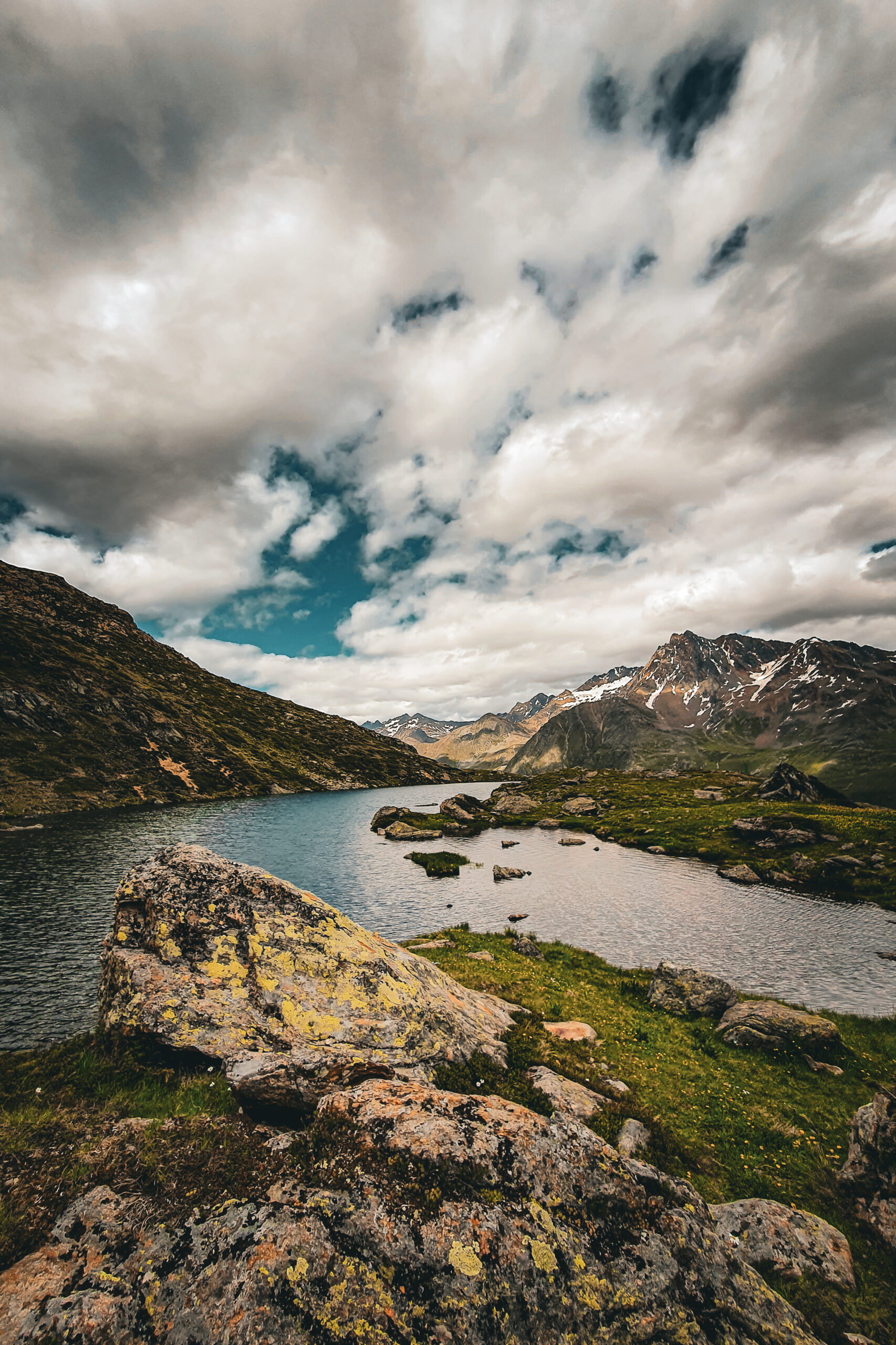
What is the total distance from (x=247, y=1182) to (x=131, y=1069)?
21.9ft

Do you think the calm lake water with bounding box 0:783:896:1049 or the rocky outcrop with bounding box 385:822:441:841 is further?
the rocky outcrop with bounding box 385:822:441:841

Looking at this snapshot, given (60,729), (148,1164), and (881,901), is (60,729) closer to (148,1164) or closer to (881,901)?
(148,1164)

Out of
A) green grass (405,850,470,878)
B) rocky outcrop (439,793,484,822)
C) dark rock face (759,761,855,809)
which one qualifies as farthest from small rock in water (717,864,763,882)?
rocky outcrop (439,793,484,822)

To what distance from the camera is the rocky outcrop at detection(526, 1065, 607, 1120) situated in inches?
482

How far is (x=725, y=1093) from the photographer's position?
18.1 m

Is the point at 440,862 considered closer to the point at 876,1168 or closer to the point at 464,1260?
the point at 876,1168

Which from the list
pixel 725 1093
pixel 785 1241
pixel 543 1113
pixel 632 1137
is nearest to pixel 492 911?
pixel 725 1093

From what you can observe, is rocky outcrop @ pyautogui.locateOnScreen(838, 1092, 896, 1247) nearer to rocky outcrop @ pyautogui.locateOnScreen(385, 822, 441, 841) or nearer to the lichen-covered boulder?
the lichen-covered boulder

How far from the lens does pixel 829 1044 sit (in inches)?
854

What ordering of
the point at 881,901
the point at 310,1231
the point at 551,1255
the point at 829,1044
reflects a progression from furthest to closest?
the point at 881,901 → the point at 829,1044 → the point at 551,1255 → the point at 310,1231

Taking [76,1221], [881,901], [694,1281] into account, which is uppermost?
[76,1221]

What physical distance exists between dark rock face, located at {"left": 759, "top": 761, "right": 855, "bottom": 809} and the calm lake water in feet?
170

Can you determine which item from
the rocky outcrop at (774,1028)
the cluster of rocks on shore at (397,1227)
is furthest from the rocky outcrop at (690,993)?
the cluster of rocks on shore at (397,1227)

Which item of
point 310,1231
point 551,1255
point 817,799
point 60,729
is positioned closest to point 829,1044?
point 551,1255
